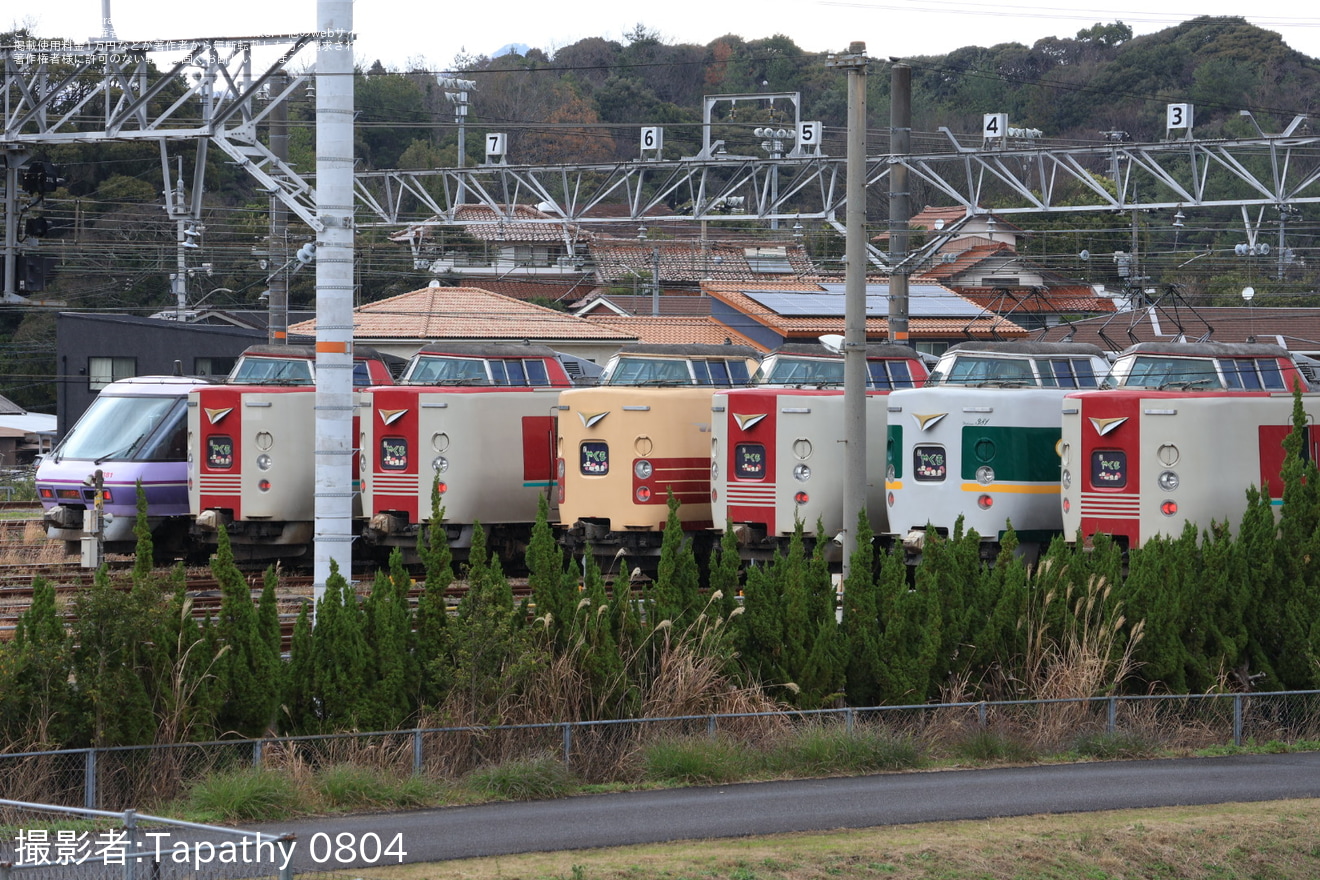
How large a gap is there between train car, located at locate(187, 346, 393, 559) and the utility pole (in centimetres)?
939

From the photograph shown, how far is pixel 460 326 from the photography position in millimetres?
51938

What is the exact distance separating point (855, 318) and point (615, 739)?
555cm

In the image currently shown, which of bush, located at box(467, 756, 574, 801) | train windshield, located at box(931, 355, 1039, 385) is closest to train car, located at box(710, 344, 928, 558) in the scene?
train windshield, located at box(931, 355, 1039, 385)

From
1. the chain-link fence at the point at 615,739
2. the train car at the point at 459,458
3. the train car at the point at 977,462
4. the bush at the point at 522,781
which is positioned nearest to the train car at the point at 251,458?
the train car at the point at 459,458

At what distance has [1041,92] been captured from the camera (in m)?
88.5

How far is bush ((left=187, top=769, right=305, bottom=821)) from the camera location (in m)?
11.5

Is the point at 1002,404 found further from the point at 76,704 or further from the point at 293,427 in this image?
the point at 76,704

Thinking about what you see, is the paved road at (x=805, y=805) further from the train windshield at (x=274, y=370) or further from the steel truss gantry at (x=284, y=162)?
the train windshield at (x=274, y=370)

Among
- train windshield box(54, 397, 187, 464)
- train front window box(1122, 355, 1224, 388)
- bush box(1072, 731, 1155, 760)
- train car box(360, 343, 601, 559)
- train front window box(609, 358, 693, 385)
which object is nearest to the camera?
bush box(1072, 731, 1155, 760)

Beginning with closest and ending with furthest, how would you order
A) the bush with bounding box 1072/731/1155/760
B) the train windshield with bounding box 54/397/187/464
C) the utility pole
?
the bush with bounding box 1072/731/1155/760 < the utility pole < the train windshield with bounding box 54/397/187/464

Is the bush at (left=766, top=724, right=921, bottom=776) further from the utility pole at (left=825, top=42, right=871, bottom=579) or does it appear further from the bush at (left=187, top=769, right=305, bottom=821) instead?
the bush at (left=187, top=769, right=305, bottom=821)

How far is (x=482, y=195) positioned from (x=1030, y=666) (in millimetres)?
27967

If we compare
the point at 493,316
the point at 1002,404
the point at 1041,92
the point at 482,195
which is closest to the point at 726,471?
the point at 1002,404

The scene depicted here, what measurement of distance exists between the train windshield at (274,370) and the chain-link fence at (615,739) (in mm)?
14270
